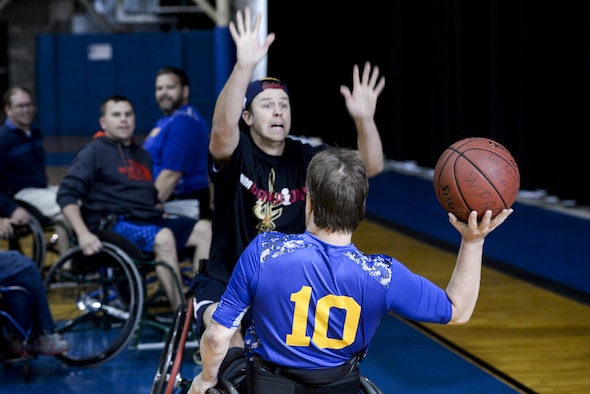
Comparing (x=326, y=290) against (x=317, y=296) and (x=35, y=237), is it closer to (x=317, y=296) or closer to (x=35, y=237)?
(x=317, y=296)

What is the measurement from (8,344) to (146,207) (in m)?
1.03

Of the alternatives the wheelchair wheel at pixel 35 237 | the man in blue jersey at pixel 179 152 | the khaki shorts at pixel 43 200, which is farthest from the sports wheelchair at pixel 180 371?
the khaki shorts at pixel 43 200

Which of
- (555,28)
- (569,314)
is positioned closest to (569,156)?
(555,28)

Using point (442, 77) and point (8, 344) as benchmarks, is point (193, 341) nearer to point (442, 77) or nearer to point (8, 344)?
point (8, 344)

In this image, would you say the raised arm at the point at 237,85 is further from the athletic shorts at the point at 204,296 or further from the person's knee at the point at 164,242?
the person's knee at the point at 164,242

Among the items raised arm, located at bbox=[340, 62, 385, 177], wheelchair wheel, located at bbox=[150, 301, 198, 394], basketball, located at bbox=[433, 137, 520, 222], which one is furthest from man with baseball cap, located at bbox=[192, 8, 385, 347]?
basketball, located at bbox=[433, 137, 520, 222]

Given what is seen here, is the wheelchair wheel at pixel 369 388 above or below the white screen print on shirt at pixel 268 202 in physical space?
below

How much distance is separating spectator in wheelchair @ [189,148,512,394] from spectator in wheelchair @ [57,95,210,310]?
88.0 inches

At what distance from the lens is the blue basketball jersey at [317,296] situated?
2227mm

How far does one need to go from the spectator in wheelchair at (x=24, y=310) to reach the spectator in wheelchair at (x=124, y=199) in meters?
0.40

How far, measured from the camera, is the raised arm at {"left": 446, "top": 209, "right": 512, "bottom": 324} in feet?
7.39

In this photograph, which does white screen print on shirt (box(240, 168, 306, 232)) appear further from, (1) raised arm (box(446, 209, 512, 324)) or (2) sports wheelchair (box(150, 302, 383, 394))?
(1) raised arm (box(446, 209, 512, 324))

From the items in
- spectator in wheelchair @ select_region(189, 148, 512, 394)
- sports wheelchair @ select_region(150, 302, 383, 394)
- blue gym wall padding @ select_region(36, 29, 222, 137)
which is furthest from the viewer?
blue gym wall padding @ select_region(36, 29, 222, 137)

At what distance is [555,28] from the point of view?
8102 millimetres
